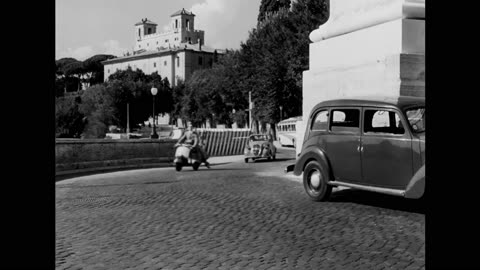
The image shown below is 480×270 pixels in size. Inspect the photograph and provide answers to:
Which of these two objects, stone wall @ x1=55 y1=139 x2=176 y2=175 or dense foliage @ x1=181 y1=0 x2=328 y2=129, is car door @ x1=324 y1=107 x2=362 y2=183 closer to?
stone wall @ x1=55 y1=139 x2=176 y2=175

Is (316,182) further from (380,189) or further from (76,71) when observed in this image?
(76,71)

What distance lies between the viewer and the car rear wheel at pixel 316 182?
7980mm

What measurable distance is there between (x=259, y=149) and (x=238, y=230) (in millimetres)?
14543

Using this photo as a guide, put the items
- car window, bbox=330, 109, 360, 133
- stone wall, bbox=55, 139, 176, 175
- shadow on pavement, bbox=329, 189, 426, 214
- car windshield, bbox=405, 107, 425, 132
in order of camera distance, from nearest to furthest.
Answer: car windshield, bbox=405, 107, 425, 132 < shadow on pavement, bbox=329, 189, 426, 214 < car window, bbox=330, 109, 360, 133 < stone wall, bbox=55, 139, 176, 175

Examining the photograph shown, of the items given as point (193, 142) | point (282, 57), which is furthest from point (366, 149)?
point (282, 57)

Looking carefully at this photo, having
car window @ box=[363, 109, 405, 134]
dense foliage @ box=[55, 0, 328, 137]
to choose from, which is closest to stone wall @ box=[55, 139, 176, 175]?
dense foliage @ box=[55, 0, 328, 137]

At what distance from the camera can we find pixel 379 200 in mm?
8125

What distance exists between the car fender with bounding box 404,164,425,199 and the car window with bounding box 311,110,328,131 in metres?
1.79

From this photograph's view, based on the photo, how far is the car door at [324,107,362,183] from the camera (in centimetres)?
757

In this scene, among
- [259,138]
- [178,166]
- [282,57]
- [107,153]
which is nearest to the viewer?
[178,166]

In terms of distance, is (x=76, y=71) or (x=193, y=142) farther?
(x=76, y=71)
